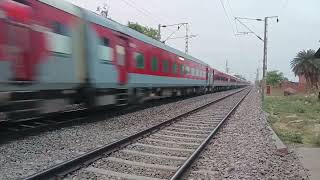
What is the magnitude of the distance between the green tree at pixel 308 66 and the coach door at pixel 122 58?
160ft

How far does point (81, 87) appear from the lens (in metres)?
14.8

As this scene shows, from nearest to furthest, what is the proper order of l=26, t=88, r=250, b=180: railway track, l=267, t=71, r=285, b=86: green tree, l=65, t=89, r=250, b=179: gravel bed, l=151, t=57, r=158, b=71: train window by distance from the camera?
l=26, t=88, r=250, b=180: railway track
l=65, t=89, r=250, b=179: gravel bed
l=151, t=57, r=158, b=71: train window
l=267, t=71, r=285, b=86: green tree

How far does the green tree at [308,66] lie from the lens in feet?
214

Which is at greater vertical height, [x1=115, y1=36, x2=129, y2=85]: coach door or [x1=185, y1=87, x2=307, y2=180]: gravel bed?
[x1=115, y1=36, x2=129, y2=85]: coach door

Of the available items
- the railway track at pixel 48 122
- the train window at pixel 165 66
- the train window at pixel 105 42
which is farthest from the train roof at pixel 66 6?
the train window at pixel 165 66

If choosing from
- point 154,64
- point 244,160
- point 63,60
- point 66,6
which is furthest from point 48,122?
point 154,64

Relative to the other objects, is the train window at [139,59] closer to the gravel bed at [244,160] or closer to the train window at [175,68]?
the gravel bed at [244,160]

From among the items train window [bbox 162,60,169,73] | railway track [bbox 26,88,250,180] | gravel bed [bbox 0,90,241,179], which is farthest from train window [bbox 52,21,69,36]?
train window [bbox 162,60,169,73]

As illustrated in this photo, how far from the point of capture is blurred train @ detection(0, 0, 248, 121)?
1079 cm

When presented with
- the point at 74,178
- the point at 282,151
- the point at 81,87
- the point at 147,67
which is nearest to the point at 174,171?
the point at 74,178

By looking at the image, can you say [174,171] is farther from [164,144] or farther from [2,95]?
[2,95]

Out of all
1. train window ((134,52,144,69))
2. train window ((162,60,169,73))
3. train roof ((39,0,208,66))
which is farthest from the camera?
train window ((162,60,169,73))

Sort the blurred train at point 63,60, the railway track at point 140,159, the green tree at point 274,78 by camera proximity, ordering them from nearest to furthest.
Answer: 1. the railway track at point 140,159
2. the blurred train at point 63,60
3. the green tree at point 274,78

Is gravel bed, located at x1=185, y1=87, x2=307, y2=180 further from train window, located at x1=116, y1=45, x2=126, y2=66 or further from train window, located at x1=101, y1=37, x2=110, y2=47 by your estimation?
train window, located at x1=116, y1=45, x2=126, y2=66
